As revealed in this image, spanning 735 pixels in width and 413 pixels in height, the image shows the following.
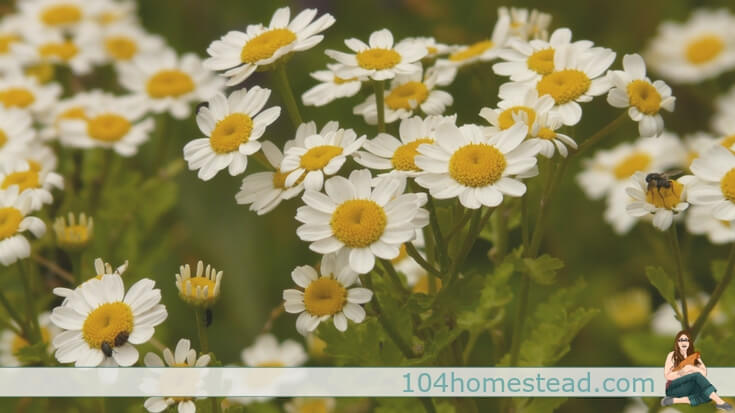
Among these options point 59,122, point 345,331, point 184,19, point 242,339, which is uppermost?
point 345,331

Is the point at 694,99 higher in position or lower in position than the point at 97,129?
lower

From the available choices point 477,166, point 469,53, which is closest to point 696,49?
point 469,53

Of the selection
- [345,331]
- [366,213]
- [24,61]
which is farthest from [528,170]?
[24,61]

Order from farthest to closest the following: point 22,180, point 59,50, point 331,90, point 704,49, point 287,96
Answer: point 704,49
point 59,50
point 22,180
point 331,90
point 287,96

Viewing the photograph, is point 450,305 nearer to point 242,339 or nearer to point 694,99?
point 242,339

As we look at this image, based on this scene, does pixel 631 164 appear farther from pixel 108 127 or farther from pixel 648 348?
pixel 108 127

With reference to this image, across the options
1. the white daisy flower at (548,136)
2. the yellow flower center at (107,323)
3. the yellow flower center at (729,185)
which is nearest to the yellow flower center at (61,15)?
the yellow flower center at (107,323)
